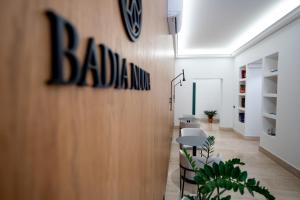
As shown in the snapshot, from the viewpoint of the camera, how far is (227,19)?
4.57 metres

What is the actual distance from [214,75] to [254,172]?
4799 millimetres

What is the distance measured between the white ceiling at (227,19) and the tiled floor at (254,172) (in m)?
3.18

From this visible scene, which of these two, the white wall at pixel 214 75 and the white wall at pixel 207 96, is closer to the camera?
the white wall at pixel 214 75

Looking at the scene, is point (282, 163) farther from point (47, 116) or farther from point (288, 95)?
point (47, 116)

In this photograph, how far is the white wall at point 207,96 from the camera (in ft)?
35.0

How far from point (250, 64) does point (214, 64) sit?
1.76 metres

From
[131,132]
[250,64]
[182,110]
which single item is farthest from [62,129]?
[182,110]

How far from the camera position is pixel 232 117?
7.84 metres

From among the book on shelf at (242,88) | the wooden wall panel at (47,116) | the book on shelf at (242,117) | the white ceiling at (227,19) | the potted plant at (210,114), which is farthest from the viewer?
the potted plant at (210,114)

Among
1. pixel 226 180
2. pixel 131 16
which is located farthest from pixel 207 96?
pixel 131 16

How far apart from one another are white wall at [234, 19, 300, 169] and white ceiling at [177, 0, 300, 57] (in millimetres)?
444

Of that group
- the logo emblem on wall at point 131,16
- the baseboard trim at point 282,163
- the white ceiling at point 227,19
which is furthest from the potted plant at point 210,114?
the logo emblem on wall at point 131,16

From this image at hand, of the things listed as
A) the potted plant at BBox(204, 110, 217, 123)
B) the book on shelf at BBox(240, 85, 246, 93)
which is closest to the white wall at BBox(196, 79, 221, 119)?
the potted plant at BBox(204, 110, 217, 123)

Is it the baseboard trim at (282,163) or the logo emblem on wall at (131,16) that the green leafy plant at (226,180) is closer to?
the logo emblem on wall at (131,16)
